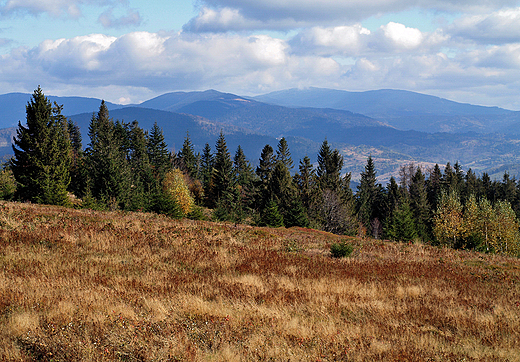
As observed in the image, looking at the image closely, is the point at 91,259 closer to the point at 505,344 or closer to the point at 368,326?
the point at 368,326

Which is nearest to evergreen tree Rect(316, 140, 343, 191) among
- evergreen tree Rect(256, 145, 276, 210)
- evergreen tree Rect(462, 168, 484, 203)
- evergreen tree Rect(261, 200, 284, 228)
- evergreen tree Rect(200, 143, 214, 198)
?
evergreen tree Rect(256, 145, 276, 210)

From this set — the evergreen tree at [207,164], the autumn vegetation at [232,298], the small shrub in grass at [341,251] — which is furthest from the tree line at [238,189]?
the autumn vegetation at [232,298]

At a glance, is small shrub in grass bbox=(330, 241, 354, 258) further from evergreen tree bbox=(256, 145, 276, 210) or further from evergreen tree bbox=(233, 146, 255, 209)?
evergreen tree bbox=(233, 146, 255, 209)

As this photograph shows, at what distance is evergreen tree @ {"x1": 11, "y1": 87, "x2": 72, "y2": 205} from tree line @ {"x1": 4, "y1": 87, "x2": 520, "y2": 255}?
0.41ft

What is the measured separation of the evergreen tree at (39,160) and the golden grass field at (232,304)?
102 feet

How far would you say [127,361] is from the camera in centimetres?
555

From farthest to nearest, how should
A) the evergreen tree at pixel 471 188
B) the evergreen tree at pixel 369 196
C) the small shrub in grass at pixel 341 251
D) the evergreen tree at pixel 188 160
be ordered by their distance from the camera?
1. the evergreen tree at pixel 188 160
2. the evergreen tree at pixel 471 188
3. the evergreen tree at pixel 369 196
4. the small shrub in grass at pixel 341 251

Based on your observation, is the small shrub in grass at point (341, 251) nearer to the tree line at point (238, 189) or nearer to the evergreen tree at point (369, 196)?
the tree line at point (238, 189)

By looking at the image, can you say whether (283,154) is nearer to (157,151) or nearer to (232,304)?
(157,151)

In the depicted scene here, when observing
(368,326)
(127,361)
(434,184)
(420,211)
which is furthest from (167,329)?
(434,184)

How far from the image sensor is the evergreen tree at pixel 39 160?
137 feet

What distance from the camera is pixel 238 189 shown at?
7862cm

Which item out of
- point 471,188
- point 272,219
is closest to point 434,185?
point 471,188

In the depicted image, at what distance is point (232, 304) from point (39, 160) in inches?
1734
